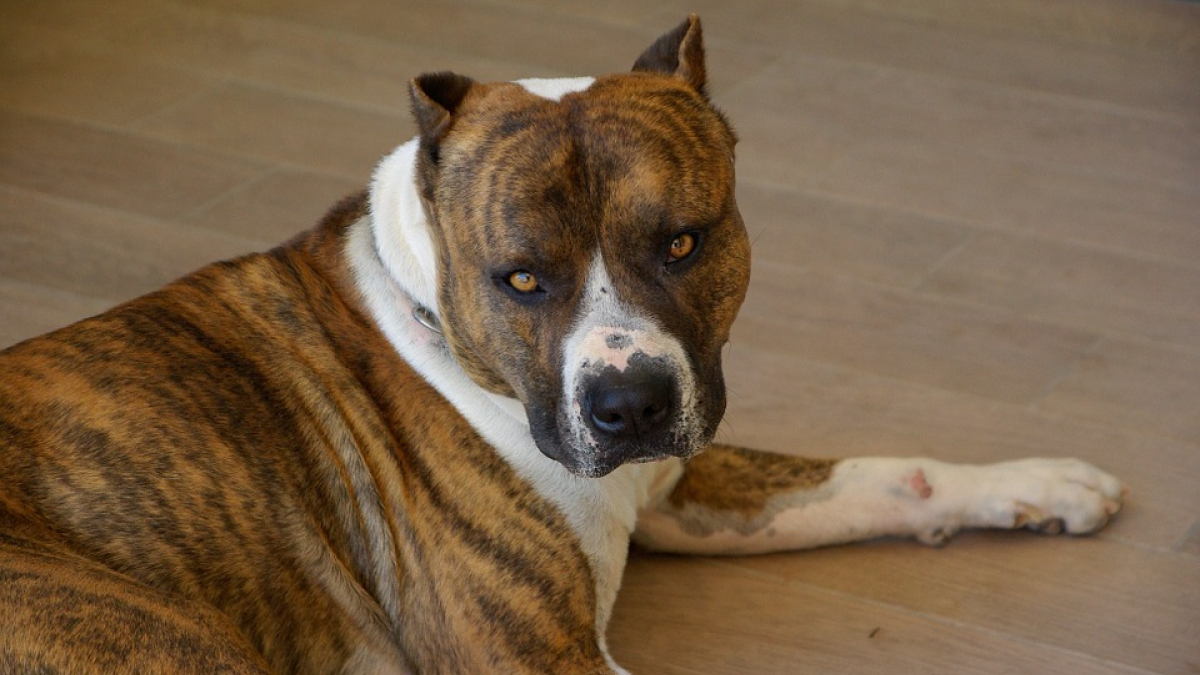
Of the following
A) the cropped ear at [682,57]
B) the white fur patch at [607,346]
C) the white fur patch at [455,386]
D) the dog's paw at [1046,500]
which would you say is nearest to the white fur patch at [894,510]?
the dog's paw at [1046,500]

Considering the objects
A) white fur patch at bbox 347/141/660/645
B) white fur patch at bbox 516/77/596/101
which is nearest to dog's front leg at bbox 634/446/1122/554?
white fur patch at bbox 347/141/660/645

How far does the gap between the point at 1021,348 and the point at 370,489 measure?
164 cm

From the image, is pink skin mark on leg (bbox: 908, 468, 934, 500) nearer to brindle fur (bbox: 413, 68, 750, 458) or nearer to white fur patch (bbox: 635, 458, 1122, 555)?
white fur patch (bbox: 635, 458, 1122, 555)

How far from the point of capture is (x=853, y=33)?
4816mm

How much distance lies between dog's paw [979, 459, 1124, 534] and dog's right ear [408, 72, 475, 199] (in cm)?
112

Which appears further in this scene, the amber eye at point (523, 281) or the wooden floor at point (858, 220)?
the wooden floor at point (858, 220)

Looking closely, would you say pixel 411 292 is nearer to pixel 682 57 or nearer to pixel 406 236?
pixel 406 236

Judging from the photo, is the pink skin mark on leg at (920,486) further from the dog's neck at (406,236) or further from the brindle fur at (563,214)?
the dog's neck at (406,236)

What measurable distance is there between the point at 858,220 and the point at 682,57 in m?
1.62

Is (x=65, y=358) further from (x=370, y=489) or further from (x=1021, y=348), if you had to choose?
(x=1021, y=348)

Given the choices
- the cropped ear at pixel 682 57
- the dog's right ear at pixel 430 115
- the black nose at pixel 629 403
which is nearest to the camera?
the black nose at pixel 629 403

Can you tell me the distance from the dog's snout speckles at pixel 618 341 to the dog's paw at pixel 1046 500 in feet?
3.04

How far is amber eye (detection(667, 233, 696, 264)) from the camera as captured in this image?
198 centimetres

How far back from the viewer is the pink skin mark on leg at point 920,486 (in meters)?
2.54
